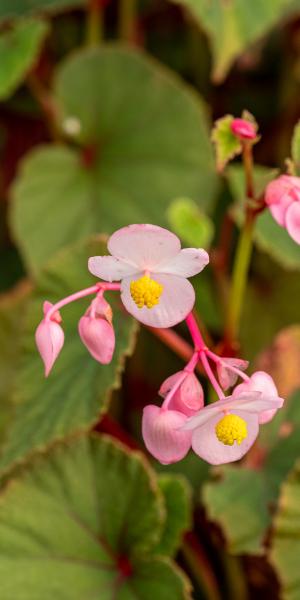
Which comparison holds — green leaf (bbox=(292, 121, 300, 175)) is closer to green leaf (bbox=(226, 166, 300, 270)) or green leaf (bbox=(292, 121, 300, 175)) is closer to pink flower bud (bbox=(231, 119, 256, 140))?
pink flower bud (bbox=(231, 119, 256, 140))

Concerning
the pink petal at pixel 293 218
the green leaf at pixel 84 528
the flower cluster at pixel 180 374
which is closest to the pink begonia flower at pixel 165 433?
the flower cluster at pixel 180 374

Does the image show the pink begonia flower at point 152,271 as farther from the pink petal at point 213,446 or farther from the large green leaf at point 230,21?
the large green leaf at point 230,21

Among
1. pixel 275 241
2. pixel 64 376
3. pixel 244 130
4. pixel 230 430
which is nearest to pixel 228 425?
pixel 230 430

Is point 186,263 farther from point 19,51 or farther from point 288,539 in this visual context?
point 19,51

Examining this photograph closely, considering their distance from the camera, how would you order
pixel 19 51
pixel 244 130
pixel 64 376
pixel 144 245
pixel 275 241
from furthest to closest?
pixel 19 51
pixel 275 241
pixel 64 376
pixel 244 130
pixel 144 245

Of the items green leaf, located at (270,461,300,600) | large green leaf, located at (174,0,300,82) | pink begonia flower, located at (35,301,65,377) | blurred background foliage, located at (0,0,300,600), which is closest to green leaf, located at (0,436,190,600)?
blurred background foliage, located at (0,0,300,600)

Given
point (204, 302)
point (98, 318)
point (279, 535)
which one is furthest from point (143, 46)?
point (98, 318)

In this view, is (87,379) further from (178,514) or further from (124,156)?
(124,156)
